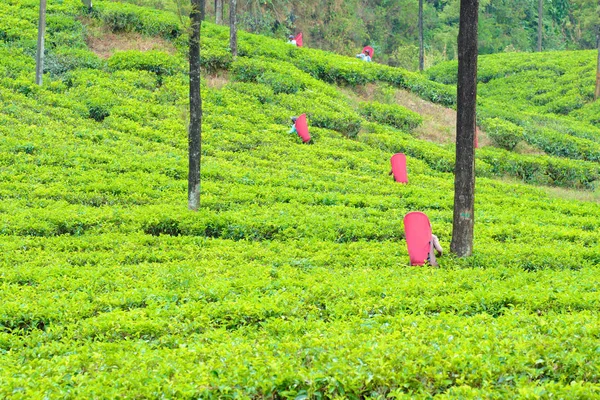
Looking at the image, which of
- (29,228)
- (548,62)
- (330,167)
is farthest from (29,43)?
(548,62)

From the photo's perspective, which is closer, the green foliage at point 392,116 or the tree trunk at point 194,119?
the tree trunk at point 194,119

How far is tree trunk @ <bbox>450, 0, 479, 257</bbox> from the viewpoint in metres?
11.6

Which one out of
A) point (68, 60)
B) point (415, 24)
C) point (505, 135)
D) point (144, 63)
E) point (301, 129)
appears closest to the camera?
point (301, 129)

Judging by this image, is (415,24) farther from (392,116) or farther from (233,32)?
(233,32)

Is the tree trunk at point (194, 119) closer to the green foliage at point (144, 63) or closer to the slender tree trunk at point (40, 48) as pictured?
the slender tree trunk at point (40, 48)

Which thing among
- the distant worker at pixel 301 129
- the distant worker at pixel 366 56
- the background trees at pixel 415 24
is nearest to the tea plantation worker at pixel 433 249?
the distant worker at pixel 301 129

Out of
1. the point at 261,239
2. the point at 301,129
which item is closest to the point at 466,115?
the point at 261,239

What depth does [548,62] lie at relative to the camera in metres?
42.4

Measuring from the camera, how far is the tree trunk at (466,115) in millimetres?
11586

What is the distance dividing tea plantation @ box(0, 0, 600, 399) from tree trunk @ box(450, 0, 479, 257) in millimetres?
985

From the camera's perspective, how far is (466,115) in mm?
11594

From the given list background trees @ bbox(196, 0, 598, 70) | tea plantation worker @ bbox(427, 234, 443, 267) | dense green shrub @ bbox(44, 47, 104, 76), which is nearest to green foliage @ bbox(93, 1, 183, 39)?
dense green shrub @ bbox(44, 47, 104, 76)

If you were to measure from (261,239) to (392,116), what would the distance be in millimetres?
14340

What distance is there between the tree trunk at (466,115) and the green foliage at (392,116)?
14554mm
